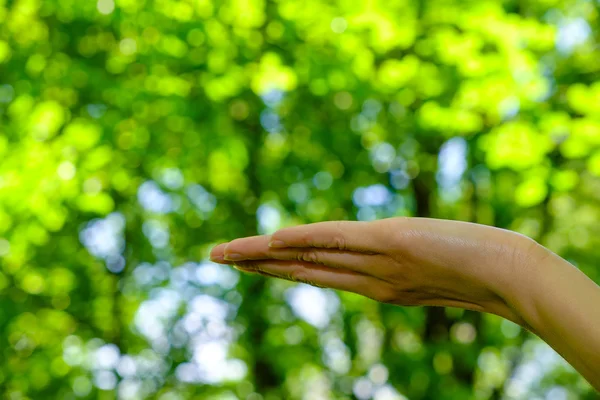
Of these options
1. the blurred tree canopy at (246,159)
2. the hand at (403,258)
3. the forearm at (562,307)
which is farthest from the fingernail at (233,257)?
the blurred tree canopy at (246,159)

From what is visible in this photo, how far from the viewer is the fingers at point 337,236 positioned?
6.72ft

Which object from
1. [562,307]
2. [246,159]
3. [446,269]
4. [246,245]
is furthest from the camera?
[246,159]

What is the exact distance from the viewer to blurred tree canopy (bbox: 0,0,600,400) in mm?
6770

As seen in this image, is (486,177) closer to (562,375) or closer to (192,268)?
(192,268)

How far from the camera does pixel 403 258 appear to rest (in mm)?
2082

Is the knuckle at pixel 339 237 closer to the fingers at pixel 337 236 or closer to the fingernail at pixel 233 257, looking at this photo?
the fingers at pixel 337 236

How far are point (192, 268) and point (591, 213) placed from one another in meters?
6.79

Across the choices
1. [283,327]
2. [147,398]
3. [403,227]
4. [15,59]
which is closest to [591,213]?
[283,327]

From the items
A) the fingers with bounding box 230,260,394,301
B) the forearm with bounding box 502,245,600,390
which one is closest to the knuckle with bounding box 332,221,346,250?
the fingers with bounding box 230,260,394,301

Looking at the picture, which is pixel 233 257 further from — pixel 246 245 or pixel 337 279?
pixel 337 279

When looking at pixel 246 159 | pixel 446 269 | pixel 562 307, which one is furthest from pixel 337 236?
pixel 246 159

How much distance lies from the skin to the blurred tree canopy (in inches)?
170

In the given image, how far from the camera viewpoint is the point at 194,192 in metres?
8.37

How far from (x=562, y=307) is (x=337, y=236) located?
65 cm
